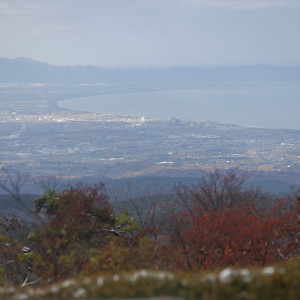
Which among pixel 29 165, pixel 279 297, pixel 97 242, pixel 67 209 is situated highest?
pixel 279 297

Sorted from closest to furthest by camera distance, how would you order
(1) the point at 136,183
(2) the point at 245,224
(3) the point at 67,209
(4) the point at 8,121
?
(2) the point at 245,224
(3) the point at 67,209
(1) the point at 136,183
(4) the point at 8,121

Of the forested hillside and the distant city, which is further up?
the forested hillside

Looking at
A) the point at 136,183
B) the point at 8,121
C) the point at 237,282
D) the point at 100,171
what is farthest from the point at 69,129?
the point at 237,282

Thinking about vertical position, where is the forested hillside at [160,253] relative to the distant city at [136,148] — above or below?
above

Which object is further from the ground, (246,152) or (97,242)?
(97,242)

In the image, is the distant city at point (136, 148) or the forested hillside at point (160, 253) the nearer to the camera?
the forested hillside at point (160, 253)

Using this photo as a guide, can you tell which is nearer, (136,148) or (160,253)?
(160,253)

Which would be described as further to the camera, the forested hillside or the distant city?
the distant city

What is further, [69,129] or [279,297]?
[69,129]

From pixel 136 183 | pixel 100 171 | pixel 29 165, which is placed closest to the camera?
pixel 136 183

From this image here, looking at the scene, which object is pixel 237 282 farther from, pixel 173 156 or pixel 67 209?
pixel 173 156

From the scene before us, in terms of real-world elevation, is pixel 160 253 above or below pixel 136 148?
above
